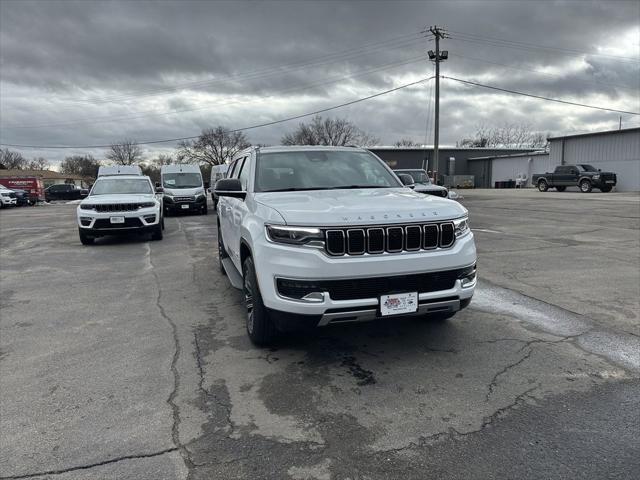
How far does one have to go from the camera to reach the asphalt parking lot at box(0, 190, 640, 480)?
2594 millimetres

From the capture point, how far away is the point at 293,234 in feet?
11.6

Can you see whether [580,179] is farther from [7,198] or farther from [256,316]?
[7,198]

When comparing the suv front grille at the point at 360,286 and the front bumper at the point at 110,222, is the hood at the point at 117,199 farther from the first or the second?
the suv front grille at the point at 360,286

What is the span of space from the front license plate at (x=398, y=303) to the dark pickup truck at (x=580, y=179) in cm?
3306

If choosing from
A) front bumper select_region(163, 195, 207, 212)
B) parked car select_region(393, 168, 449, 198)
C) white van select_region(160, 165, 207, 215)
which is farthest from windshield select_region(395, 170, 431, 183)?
white van select_region(160, 165, 207, 215)

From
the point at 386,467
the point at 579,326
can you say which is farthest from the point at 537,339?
the point at 386,467

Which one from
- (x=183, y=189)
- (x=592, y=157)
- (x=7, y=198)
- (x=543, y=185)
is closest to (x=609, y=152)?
(x=592, y=157)

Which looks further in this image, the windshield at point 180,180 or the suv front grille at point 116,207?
the windshield at point 180,180

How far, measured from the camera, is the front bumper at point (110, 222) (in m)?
10.6

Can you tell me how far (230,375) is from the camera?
3693 millimetres

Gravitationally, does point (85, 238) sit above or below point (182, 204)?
below

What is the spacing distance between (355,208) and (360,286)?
663 mm

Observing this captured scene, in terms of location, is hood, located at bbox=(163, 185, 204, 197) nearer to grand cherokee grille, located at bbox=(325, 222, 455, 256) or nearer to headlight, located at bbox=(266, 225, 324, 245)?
headlight, located at bbox=(266, 225, 324, 245)

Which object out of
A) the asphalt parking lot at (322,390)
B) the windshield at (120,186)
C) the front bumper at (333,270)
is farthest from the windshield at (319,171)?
the windshield at (120,186)
